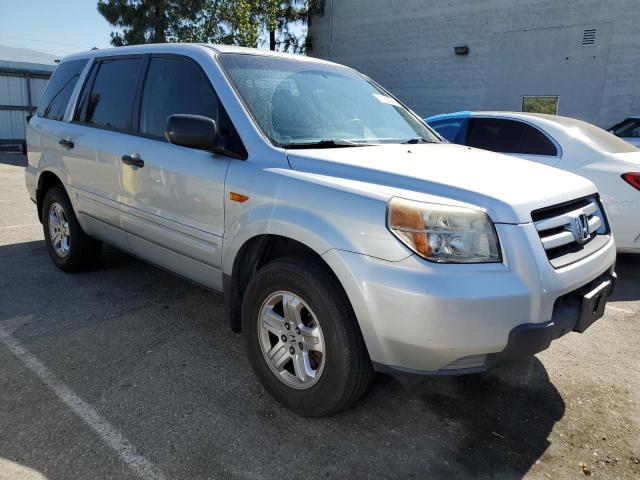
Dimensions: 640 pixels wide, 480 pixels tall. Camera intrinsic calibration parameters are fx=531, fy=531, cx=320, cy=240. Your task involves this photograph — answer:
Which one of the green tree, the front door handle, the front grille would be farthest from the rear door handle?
the green tree

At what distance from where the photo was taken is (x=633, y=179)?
5051 millimetres

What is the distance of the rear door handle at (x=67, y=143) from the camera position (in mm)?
4399

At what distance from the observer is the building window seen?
49.1ft

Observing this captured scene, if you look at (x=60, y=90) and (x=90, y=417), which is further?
(x=60, y=90)

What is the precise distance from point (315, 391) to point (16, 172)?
12894mm

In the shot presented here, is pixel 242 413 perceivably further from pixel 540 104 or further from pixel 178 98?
pixel 540 104

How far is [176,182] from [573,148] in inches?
162

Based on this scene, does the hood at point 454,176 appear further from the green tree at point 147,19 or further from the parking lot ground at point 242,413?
the green tree at point 147,19

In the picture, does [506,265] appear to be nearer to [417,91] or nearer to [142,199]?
[142,199]

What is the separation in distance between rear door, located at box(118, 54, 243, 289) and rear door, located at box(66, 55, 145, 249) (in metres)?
0.13

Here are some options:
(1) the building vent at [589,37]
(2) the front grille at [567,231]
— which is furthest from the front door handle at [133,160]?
(1) the building vent at [589,37]

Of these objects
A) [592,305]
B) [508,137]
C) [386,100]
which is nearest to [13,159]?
[508,137]

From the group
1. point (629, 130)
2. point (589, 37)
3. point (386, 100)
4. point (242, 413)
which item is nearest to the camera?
point (242, 413)

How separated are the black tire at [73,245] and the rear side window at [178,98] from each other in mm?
1421
